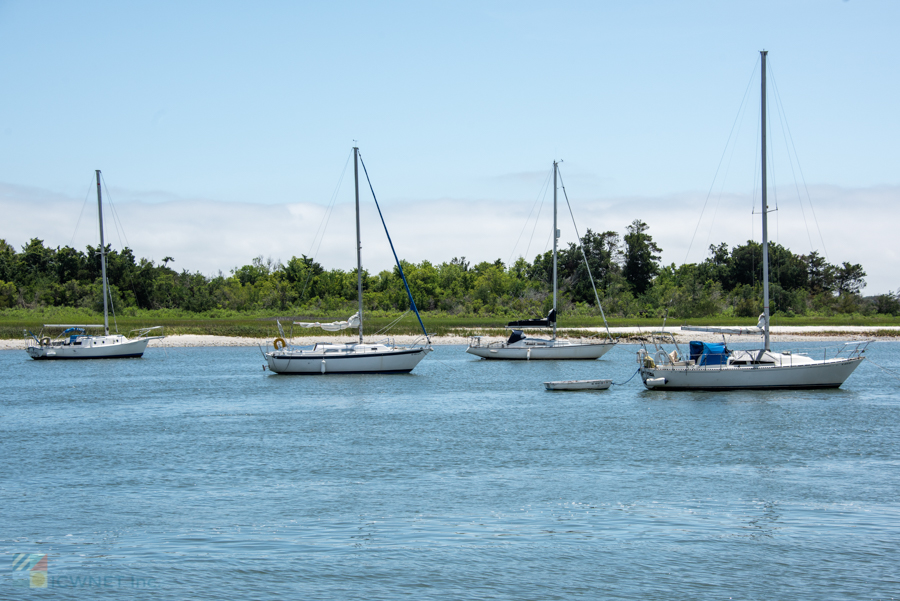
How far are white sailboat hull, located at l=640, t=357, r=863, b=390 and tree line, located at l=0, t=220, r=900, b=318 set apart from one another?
5850cm

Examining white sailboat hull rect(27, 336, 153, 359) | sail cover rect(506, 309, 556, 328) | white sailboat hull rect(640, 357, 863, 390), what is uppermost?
sail cover rect(506, 309, 556, 328)

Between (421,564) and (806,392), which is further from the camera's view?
(806,392)

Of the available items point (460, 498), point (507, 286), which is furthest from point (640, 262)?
point (460, 498)

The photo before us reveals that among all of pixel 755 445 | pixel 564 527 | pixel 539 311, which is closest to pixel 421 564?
pixel 564 527

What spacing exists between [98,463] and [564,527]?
13805 mm

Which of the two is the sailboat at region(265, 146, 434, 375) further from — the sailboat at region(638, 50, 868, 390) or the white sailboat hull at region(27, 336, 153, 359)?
the white sailboat hull at region(27, 336, 153, 359)

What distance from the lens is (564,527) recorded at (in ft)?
52.2

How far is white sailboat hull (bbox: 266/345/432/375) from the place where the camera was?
150ft

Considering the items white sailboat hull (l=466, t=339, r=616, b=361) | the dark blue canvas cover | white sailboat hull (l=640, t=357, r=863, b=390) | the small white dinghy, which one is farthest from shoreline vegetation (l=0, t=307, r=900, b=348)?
the dark blue canvas cover

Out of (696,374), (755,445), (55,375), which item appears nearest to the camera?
(755,445)

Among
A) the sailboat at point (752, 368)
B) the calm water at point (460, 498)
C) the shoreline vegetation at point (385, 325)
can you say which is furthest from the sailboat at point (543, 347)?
the calm water at point (460, 498)

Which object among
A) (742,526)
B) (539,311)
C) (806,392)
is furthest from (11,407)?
(539,311)

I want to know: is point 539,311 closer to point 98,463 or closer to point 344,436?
point 344,436

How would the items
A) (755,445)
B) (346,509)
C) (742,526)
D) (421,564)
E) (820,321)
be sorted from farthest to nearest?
(820,321)
(755,445)
(346,509)
(742,526)
(421,564)
